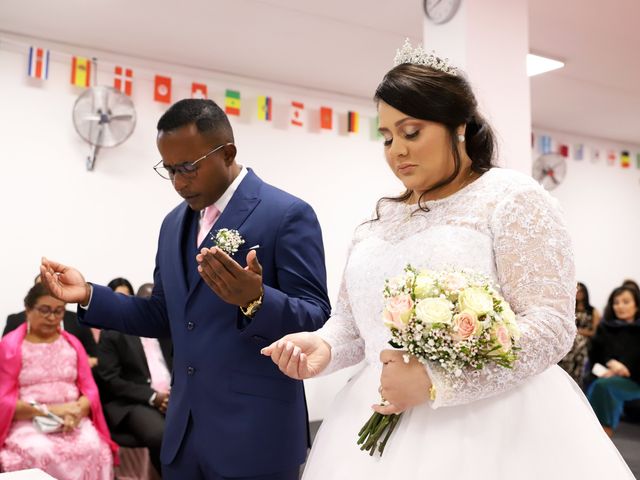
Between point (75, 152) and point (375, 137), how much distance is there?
298 cm

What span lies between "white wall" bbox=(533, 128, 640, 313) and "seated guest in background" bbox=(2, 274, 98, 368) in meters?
5.59

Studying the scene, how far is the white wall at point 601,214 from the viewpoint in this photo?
8.14m

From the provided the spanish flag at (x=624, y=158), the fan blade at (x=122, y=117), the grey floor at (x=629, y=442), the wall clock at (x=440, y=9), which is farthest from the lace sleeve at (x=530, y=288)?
the spanish flag at (x=624, y=158)

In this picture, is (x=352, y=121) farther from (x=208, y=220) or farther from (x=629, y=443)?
(x=208, y=220)

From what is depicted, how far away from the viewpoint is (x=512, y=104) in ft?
11.6

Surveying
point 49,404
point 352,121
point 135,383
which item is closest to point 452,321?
point 49,404

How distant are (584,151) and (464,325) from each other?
309 inches

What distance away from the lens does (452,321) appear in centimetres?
118

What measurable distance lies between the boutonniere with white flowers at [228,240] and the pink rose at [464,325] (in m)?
0.75

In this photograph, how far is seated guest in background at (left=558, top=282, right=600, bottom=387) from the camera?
596 centimetres

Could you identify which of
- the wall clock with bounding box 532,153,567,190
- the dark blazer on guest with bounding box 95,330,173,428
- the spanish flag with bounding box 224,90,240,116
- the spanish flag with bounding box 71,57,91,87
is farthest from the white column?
the wall clock with bounding box 532,153,567,190

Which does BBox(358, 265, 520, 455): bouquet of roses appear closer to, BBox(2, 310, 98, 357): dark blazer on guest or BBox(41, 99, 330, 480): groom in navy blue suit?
BBox(41, 99, 330, 480): groom in navy blue suit

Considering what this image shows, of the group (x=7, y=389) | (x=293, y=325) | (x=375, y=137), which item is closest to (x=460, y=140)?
(x=293, y=325)

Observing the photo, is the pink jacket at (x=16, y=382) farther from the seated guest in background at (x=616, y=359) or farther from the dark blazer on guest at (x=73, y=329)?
the seated guest in background at (x=616, y=359)
